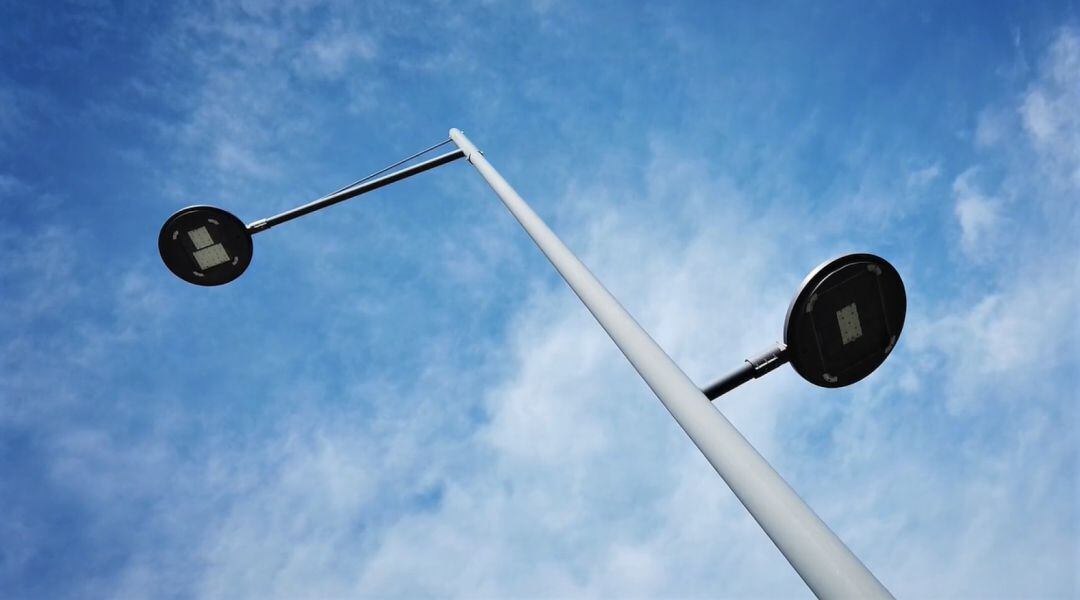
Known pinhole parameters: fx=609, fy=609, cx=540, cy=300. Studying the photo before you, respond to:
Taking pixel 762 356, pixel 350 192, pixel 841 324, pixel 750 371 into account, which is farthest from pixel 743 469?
pixel 350 192

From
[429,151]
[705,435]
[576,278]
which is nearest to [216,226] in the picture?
[429,151]

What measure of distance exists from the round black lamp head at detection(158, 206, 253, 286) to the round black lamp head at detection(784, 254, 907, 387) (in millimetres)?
5202

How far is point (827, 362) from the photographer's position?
4051 mm

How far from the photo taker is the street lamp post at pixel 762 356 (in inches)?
70.9

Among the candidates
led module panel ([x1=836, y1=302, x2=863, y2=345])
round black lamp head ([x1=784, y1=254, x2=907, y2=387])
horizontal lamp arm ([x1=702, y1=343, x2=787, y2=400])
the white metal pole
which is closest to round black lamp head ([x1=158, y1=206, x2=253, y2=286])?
the white metal pole

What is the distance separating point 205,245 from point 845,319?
5.71 m

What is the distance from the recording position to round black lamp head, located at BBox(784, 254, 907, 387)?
378 cm

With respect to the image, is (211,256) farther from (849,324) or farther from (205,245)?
(849,324)

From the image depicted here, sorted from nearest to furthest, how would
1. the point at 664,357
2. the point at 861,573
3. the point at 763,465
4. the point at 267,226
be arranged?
the point at 861,573 → the point at 763,465 → the point at 664,357 → the point at 267,226

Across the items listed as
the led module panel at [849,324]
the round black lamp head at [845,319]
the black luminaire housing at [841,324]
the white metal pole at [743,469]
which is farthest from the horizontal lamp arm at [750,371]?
the white metal pole at [743,469]

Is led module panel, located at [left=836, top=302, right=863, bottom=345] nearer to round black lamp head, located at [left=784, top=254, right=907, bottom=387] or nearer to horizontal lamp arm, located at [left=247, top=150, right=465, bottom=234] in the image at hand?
round black lamp head, located at [left=784, top=254, right=907, bottom=387]

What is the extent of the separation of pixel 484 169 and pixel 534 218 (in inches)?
52.7

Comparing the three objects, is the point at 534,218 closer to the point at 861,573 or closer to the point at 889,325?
the point at 889,325

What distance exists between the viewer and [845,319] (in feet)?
13.2
